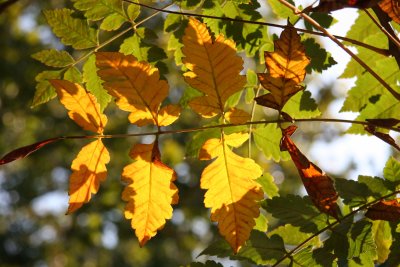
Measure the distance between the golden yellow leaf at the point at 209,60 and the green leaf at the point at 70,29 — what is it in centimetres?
36

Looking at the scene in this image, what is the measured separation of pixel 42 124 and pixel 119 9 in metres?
10.6

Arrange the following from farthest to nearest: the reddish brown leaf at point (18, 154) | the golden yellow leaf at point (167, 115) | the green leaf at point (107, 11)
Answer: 1. the green leaf at point (107, 11)
2. the golden yellow leaf at point (167, 115)
3. the reddish brown leaf at point (18, 154)

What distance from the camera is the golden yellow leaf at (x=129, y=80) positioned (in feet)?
2.22

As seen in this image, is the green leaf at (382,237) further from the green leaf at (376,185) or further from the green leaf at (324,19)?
the green leaf at (324,19)

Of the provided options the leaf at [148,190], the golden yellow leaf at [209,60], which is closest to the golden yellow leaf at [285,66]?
the golden yellow leaf at [209,60]

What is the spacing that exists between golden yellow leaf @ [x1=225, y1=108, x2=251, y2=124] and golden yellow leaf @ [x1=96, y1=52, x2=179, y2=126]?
0.10m

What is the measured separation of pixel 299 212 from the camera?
2.74ft

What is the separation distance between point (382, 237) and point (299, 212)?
0.15 m

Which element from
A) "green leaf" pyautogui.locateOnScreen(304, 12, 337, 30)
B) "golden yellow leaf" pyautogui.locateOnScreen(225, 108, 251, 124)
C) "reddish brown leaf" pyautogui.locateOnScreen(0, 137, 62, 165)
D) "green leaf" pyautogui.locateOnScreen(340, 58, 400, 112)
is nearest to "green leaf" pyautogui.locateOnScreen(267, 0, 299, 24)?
"green leaf" pyautogui.locateOnScreen(304, 12, 337, 30)

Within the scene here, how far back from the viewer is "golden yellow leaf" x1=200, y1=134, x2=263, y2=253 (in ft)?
2.25

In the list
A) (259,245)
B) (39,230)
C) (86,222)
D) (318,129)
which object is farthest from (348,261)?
(318,129)

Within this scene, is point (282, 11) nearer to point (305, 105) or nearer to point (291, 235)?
point (305, 105)

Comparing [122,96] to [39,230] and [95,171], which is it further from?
[39,230]

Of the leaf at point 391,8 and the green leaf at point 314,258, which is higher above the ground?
the leaf at point 391,8
